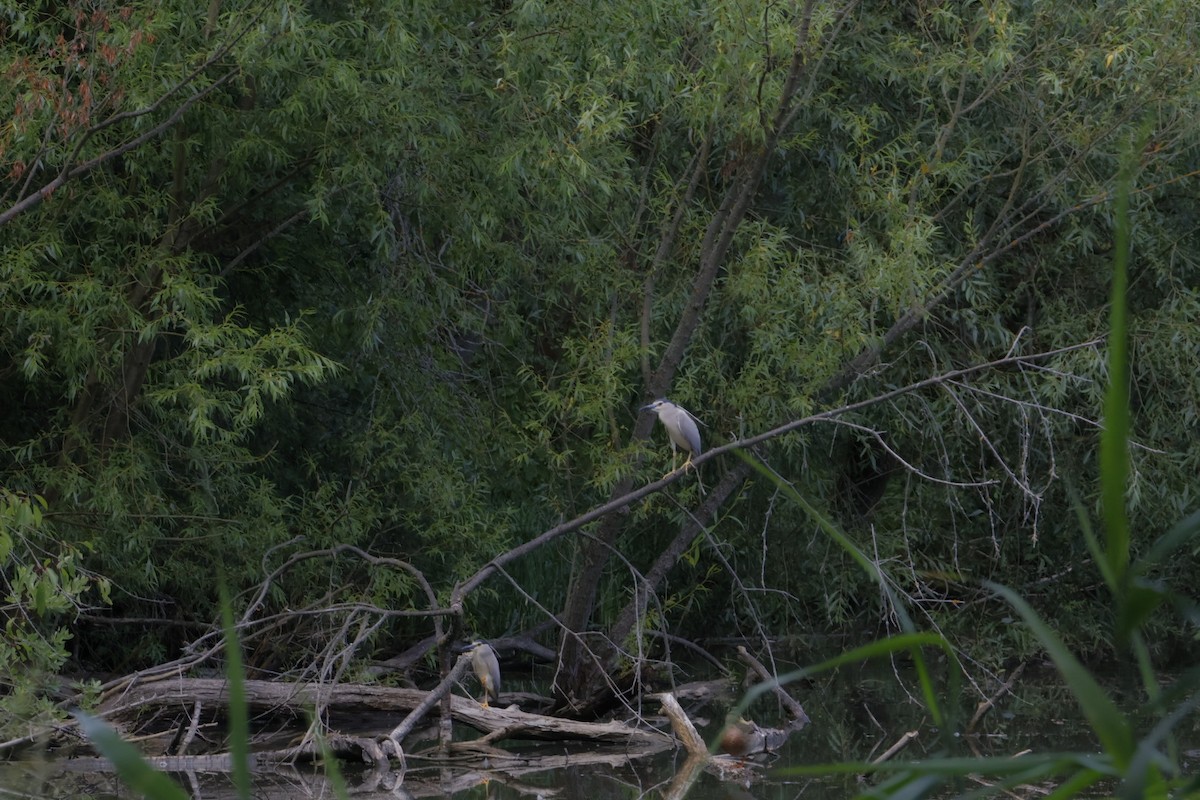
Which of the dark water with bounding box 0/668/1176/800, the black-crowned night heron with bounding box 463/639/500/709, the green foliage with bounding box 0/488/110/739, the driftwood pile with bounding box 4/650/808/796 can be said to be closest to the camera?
the green foliage with bounding box 0/488/110/739

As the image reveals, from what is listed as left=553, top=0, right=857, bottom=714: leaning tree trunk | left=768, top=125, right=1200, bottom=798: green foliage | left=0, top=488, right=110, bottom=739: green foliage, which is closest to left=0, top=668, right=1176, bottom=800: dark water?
left=0, top=488, right=110, bottom=739: green foliage

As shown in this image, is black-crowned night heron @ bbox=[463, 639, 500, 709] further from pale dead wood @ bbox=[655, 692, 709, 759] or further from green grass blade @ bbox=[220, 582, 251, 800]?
green grass blade @ bbox=[220, 582, 251, 800]

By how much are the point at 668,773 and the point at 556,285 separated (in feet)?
9.62

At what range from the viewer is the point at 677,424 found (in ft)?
23.1

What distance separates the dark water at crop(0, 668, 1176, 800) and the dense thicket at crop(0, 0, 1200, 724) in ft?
2.62

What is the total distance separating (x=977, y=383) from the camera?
8.04 metres

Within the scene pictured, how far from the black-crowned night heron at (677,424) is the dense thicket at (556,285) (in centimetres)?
24

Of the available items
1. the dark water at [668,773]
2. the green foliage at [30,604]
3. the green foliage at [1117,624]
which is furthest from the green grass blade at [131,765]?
the dark water at [668,773]

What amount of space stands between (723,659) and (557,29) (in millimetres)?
4308

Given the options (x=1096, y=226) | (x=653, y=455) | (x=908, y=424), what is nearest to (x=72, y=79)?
(x=653, y=455)

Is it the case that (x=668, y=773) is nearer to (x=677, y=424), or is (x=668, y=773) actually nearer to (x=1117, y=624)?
(x=677, y=424)

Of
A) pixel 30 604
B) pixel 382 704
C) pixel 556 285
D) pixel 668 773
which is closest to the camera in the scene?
pixel 30 604

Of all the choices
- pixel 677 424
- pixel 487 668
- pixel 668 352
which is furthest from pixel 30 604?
pixel 668 352

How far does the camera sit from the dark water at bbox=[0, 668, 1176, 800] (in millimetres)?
5730
